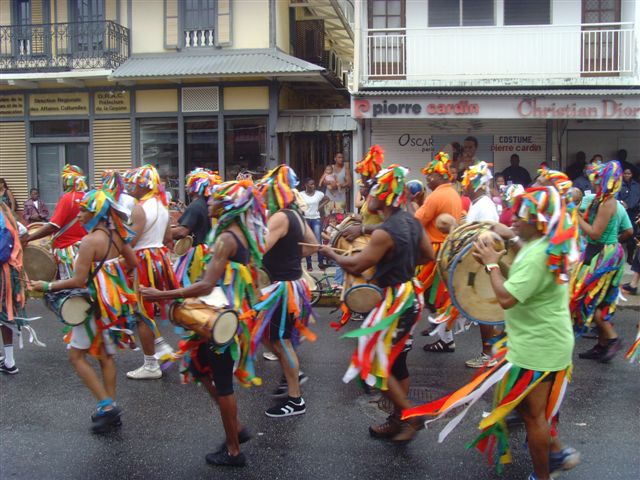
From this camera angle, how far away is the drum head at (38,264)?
7.16 m

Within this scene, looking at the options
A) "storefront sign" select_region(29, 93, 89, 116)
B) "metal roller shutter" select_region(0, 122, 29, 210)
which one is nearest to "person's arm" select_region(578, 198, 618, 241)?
"storefront sign" select_region(29, 93, 89, 116)

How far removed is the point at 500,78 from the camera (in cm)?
1488

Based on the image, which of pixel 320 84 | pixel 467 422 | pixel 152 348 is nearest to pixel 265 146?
pixel 320 84

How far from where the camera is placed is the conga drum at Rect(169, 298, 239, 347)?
436 cm

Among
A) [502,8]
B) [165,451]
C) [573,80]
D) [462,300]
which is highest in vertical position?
[502,8]

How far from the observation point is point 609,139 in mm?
15539

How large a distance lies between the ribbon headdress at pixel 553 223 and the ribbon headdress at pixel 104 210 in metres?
2.92

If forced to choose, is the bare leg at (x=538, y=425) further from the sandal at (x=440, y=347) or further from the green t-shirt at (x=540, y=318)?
the sandal at (x=440, y=347)

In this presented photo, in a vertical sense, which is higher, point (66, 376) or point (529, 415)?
point (529, 415)

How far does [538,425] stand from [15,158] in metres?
16.6

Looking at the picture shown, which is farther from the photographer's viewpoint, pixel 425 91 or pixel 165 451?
pixel 425 91

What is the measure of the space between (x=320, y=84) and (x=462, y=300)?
1375 centimetres

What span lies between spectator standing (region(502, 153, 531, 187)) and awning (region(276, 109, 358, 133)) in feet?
11.7

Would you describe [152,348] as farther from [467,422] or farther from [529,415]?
[529,415]
